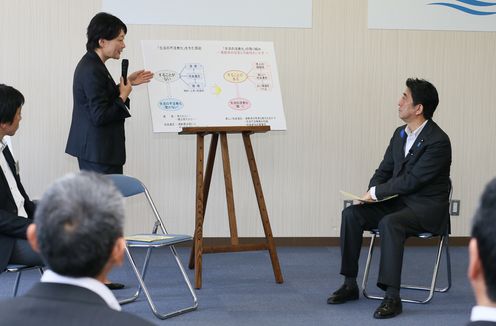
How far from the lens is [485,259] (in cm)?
115

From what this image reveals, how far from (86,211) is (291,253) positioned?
4498mm

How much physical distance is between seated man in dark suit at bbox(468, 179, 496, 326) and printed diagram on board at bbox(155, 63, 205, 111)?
3.56 metres

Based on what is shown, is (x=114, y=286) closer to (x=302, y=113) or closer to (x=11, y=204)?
(x=11, y=204)

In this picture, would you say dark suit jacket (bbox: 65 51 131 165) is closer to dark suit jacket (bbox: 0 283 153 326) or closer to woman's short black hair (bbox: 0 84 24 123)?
woman's short black hair (bbox: 0 84 24 123)

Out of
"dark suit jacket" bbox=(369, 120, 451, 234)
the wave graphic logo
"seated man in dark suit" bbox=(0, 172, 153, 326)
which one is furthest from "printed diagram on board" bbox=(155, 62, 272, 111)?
"seated man in dark suit" bbox=(0, 172, 153, 326)

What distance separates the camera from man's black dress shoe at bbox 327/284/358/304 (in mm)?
4125

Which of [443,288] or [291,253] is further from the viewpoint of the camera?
[291,253]

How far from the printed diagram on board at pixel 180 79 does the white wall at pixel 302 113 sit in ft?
3.16

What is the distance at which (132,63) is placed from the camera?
557 centimetres

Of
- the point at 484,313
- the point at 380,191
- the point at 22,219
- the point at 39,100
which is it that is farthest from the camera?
the point at 39,100

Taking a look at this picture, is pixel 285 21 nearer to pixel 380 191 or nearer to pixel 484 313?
pixel 380 191

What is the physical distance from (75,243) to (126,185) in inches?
114

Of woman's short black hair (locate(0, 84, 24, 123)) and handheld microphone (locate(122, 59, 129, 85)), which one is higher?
handheld microphone (locate(122, 59, 129, 85))

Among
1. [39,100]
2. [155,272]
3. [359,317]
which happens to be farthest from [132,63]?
[359,317]
